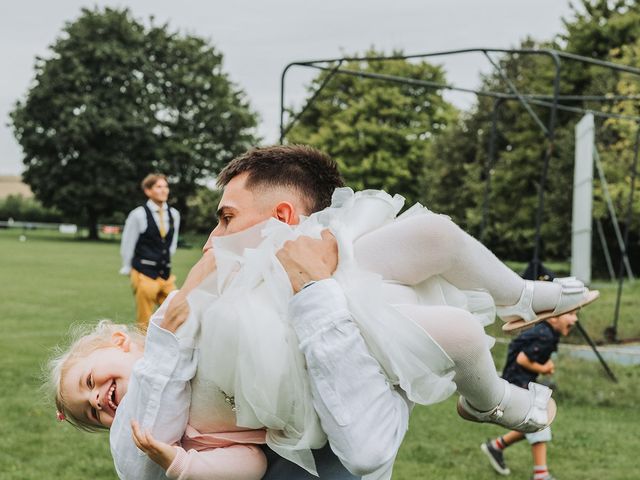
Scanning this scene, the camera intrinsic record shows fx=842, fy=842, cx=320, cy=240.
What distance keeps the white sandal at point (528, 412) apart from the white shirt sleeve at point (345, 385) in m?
0.49

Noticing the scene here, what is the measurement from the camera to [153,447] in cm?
169

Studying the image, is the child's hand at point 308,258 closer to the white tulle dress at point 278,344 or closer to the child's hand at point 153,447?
the white tulle dress at point 278,344

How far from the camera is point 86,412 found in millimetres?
2082

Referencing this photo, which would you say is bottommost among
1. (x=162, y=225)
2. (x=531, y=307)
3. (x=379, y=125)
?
(x=162, y=225)

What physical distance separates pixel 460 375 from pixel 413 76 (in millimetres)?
47009

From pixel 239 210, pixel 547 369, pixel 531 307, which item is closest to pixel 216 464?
pixel 239 210

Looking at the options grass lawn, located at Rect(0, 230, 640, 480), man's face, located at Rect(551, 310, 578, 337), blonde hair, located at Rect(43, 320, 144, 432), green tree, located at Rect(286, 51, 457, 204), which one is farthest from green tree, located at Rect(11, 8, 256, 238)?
blonde hair, located at Rect(43, 320, 144, 432)

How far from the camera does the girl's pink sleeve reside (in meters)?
1.73

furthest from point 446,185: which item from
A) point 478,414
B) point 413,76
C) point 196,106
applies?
point 478,414

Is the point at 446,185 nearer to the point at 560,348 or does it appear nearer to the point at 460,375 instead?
the point at 560,348

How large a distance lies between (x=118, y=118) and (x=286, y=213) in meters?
43.5

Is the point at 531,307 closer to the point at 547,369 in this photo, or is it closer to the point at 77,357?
the point at 77,357

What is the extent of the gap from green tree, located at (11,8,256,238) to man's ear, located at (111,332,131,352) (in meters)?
41.9

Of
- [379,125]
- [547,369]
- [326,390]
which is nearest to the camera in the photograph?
[326,390]
